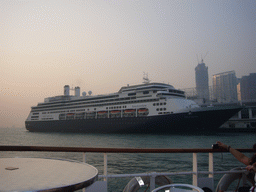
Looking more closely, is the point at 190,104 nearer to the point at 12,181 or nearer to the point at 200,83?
the point at 12,181

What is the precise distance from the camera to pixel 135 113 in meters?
29.8

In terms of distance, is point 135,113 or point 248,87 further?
point 248,87

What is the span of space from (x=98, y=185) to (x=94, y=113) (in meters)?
34.2

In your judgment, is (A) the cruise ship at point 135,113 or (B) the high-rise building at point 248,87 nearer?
(A) the cruise ship at point 135,113

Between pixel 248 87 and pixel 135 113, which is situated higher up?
pixel 248 87

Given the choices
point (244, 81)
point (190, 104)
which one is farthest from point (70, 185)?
point (244, 81)

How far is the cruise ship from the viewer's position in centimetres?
2470

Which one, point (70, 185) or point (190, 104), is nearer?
point (70, 185)

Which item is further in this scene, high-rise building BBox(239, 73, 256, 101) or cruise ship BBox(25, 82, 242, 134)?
high-rise building BBox(239, 73, 256, 101)

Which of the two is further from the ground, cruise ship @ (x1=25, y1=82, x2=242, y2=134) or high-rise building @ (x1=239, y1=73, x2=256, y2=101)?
high-rise building @ (x1=239, y1=73, x2=256, y2=101)

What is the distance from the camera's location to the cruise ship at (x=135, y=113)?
81.0 ft

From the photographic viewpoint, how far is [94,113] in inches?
1396

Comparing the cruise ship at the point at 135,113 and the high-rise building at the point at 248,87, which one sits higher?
the high-rise building at the point at 248,87

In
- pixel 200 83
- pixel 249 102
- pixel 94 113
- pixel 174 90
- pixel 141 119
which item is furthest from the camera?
pixel 200 83
